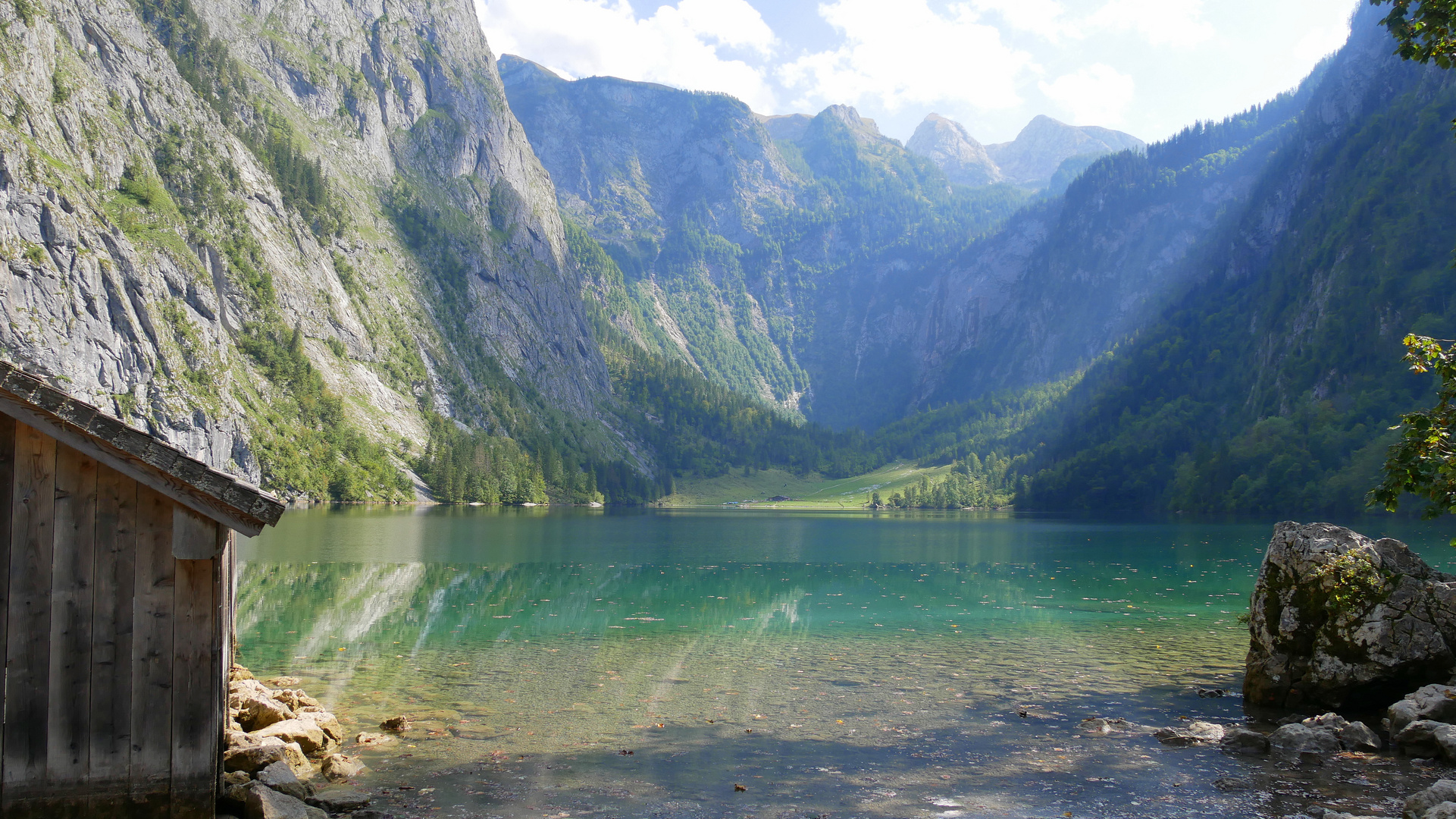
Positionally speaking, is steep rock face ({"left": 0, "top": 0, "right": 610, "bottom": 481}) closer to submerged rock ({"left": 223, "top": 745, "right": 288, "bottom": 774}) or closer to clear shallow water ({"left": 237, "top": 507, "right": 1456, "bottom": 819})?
clear shallow water ({"left": 237, "top": 507, "right": 1456, "bottom": 819})

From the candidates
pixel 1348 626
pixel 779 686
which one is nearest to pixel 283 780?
pixel 779 686

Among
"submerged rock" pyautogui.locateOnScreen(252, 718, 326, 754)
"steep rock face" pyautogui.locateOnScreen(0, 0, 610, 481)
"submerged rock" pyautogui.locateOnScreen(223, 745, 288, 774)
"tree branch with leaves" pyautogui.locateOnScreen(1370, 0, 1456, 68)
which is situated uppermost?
"steep rock face" pyautogui.locateOnScreen(0, 0, 610, 481)

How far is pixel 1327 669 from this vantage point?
20.0m

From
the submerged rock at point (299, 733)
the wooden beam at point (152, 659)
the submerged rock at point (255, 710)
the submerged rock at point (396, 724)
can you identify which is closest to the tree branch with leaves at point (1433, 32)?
the wooden beam at point (152, 659)

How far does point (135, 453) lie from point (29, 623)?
238 cm

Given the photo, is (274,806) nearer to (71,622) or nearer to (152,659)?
(152,659)

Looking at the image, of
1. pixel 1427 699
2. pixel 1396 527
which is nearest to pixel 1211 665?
pixel 1427 699

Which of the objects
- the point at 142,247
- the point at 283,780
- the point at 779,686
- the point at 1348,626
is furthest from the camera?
the point at 142,247

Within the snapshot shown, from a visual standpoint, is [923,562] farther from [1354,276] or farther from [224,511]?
[1354,276]

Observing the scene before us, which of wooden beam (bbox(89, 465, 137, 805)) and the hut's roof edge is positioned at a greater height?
the hut's roof edge

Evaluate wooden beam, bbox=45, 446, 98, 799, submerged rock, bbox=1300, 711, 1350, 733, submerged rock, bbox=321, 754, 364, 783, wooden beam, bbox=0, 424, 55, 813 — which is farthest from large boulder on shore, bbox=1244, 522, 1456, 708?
wooden beam, bbox=0, 424, 55, 813

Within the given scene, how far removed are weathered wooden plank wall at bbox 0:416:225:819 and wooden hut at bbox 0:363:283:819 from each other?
15mm

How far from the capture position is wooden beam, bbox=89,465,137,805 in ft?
34.1

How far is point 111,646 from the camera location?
10469 mm
